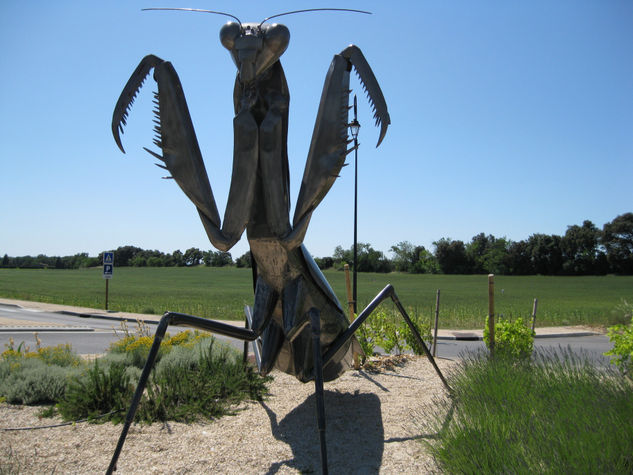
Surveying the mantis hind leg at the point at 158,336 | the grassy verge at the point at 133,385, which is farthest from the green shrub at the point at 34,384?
the mantis hind leg at the point at 158,336

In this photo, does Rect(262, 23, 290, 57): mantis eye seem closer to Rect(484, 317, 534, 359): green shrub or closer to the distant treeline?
Rect(484, 317, 534, 359): green shrub

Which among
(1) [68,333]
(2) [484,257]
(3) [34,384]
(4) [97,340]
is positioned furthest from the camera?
(2) [484,257]

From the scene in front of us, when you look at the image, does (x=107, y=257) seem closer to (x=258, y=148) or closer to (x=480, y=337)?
(x=480, y=337)

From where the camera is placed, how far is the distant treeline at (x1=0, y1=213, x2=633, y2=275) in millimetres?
70125

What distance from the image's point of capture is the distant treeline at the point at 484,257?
230 feet

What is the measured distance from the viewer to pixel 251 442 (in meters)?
4.07

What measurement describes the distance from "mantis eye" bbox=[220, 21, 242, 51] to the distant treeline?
51.2 meters

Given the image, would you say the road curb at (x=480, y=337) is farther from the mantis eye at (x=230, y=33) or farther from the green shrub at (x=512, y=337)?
the mantis eye at (x=230, y=33)

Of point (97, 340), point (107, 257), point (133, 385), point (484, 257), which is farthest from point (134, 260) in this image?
point (133, 385)

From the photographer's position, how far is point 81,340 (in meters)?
13.2

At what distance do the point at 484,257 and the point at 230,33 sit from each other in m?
90.7

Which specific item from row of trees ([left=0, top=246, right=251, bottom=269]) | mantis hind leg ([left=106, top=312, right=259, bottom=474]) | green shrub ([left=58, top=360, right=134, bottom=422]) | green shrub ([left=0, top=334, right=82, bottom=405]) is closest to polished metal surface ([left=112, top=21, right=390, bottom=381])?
mantis hind leg ([left=106, top=312, right=259, bottom=474])

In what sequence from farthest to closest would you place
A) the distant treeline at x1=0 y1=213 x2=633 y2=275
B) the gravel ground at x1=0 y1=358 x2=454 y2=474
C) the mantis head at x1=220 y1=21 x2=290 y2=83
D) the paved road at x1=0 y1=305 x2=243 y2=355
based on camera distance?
the distant treeline at x1=0 y1=213 x2=633 y2=275
the paved road at x1=0 y1=305 x2=243 y2=355
the gravel ground at x1=0 y1=358 x2=454 y2=474
the mantis head at x1=220 y1=21 x2=290 y2=83

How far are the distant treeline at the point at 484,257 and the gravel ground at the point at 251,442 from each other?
1930 inches
